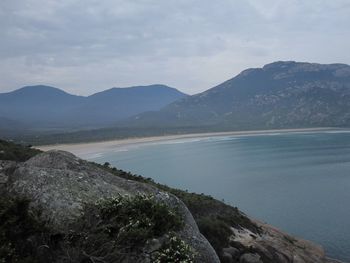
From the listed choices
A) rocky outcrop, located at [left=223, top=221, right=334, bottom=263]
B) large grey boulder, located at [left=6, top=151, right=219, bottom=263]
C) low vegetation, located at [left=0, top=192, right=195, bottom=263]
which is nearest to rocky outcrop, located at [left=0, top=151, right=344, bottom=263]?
large grey boulder, located at [left=6, top=151, right=219, bottom=263]

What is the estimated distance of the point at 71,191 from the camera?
10.9 m

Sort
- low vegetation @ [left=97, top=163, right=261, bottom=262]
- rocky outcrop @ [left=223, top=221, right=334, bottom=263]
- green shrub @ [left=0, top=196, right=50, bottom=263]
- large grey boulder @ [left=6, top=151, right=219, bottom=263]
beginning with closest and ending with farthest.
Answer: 1. green shrub @ [left=0, top=196, right=50, bottom=263]
2. large grey boulder @ [left=6, top=151, right=219, bottom=263]
3. rocky outcrop @ [left=223, top=221, right=334, bottom=263]
4. low vegetation @ [left=97, top=163, right=261, bottom=262]

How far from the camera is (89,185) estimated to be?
11656mm

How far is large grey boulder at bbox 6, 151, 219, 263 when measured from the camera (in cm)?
1023

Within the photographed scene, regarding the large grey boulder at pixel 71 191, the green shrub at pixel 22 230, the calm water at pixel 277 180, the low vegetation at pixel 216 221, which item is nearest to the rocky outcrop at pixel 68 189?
Answer: the large grey boulder at pixel 71 191

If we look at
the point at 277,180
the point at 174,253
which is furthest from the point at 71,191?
the point at 277,180

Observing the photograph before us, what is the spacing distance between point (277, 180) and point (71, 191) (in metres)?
61.0

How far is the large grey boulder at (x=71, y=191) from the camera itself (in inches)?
403

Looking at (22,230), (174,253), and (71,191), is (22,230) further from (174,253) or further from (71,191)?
(174,253)

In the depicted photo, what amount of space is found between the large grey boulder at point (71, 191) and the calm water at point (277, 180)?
25313mm

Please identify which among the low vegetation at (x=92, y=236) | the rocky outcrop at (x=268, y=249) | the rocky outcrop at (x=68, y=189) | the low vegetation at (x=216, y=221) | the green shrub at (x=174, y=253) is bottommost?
the rocky outcrop at (x=268, y=249)

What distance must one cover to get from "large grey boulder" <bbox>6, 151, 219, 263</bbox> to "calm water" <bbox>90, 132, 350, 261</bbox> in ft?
83.0

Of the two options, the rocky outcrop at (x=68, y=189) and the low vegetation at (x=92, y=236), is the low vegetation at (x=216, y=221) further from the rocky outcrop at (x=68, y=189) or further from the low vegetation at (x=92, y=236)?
the low vegetation at (x=92, y=236)

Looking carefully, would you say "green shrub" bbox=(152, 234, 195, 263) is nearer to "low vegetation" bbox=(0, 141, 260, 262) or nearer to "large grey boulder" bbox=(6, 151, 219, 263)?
"low vegetation" bbox=(0, 141, 260, 262)
